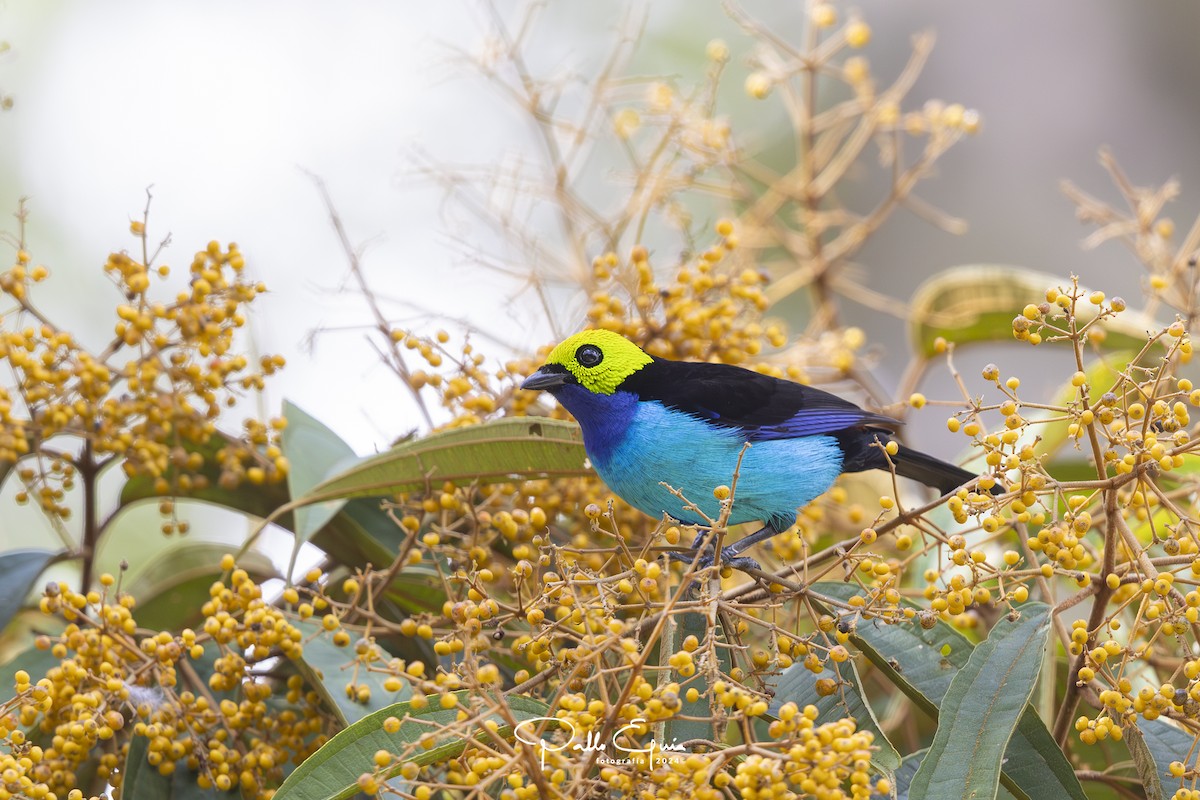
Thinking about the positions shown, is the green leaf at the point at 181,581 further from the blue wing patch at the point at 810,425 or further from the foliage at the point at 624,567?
the blue wing patch at the point at 810,425

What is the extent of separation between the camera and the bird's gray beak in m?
2.72

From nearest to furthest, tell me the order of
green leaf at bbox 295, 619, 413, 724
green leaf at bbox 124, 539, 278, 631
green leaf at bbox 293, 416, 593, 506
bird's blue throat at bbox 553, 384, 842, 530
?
green leaf at bbox 295, 619, 413, 724, green leaf at bbox 293, 416, 593, 506, bird's blue throat at bbox 553, 384, 842, 530, green leaf at bbox 124, 539, 278, 631

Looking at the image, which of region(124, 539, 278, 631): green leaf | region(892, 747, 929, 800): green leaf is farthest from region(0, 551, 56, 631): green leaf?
region(892, 747, 929, 800): green leaf

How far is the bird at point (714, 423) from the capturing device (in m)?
2.74

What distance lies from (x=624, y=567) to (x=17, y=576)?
1.55 metres

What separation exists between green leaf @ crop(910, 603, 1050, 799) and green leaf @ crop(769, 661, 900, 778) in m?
0.07

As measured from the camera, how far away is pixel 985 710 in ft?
6.34

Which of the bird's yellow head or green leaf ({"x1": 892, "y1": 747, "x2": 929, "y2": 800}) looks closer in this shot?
green leaf ({"x1": 892, "y1": 747, "x2": 929, "y2": 800})

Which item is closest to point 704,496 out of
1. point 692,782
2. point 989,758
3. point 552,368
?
point 552,368

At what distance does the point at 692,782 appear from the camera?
5.19ft

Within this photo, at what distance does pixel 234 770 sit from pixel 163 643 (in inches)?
11.3

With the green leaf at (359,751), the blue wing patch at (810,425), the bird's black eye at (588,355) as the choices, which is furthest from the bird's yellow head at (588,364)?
the green leaf at (359,751)

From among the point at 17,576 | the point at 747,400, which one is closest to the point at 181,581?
the point at 17,576

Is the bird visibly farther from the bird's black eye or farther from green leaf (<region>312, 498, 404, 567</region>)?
green leaf (<region>312, 498, 404, 567</region>)
